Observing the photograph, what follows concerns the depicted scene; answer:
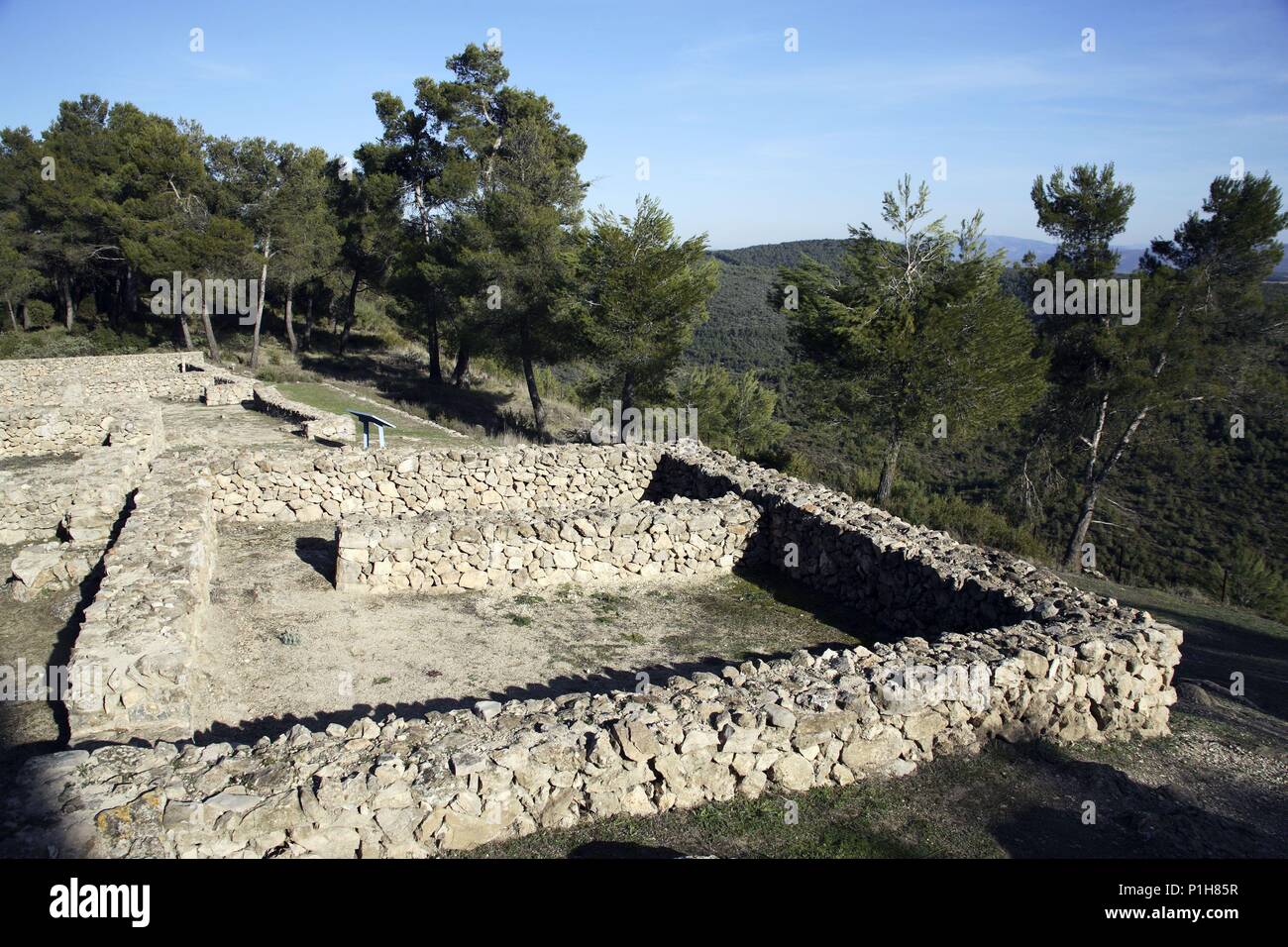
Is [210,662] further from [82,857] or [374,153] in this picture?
[374,153]

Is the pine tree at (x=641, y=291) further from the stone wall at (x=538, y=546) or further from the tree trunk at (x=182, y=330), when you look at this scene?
the tree trunk at (x=182, y=330)

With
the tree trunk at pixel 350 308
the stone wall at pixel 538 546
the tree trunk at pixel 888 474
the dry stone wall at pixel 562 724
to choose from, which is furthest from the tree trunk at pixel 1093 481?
the tree trunk at pixel 350 308

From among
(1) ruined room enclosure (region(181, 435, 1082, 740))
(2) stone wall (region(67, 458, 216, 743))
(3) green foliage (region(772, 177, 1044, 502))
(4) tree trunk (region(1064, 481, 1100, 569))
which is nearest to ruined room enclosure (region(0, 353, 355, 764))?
(2) stone wall (region(67, 458, 216, 743))

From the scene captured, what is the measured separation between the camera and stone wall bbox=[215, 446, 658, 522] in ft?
35.8

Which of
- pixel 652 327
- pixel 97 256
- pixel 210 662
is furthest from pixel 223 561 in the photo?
pixel 97 256

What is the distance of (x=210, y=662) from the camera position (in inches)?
271

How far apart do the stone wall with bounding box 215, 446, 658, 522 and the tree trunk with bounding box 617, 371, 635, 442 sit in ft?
22.3

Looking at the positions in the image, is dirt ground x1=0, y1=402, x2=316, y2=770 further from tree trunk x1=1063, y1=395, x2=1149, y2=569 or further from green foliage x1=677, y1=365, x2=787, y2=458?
tree trunk x1=1063, y1=395, x2=1149, y2=569

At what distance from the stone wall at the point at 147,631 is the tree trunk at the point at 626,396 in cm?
1232

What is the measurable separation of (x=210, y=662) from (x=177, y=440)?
34.5ft

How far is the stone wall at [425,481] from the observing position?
35.8 ft

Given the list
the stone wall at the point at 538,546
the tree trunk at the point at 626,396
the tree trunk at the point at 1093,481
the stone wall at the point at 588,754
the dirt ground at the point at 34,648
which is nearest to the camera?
the stone wall at the point at 588,754

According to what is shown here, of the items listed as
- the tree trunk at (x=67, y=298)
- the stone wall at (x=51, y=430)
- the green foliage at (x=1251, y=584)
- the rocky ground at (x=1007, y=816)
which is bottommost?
the green foliage at (x=1251, y=584)

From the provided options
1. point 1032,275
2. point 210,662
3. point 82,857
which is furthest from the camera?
point 1032,275
